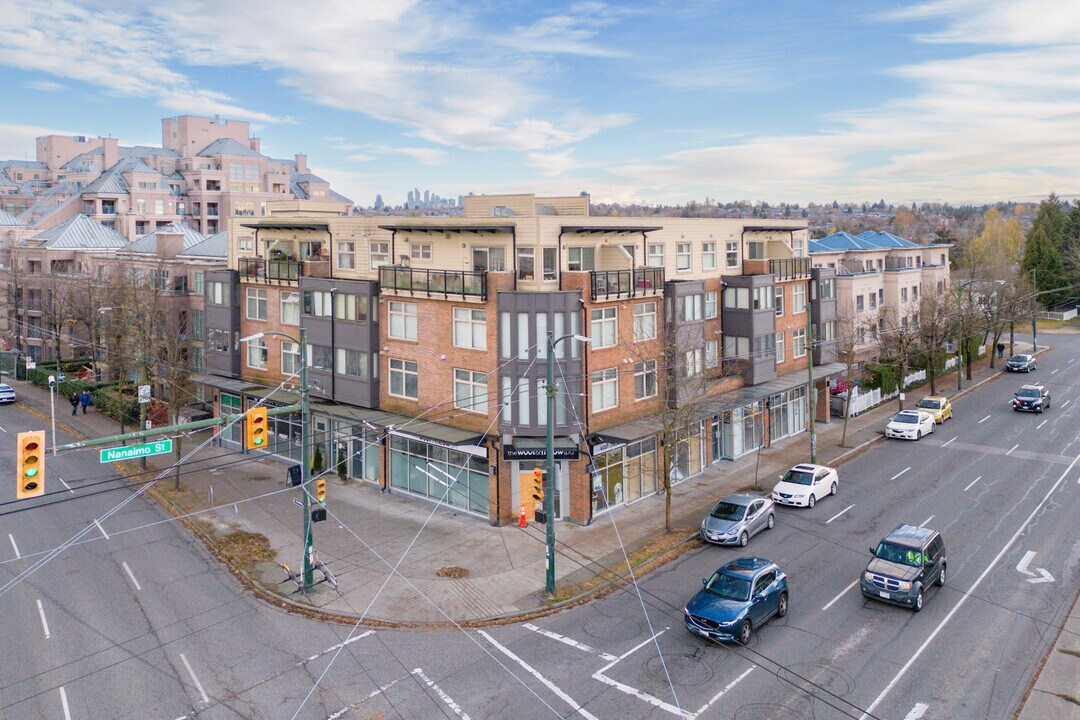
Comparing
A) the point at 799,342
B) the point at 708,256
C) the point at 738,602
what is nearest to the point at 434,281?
the point at 708,256

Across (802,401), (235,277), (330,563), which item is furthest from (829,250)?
(330,563)

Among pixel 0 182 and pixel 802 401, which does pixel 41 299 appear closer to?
pixel 802 401

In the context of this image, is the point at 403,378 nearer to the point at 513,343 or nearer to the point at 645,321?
the point at 513,343

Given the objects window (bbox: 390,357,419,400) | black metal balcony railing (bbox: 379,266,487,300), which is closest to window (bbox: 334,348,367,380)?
window (bbox: 390,357,419,400)

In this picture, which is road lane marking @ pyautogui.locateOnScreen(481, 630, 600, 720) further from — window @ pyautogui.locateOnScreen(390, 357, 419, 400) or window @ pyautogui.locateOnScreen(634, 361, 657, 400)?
window @ pyautogui.locateOnScreen(634, 361, 657, 400)

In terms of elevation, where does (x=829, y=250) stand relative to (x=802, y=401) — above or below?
above

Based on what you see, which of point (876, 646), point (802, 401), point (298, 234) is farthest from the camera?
point (802, 401)
